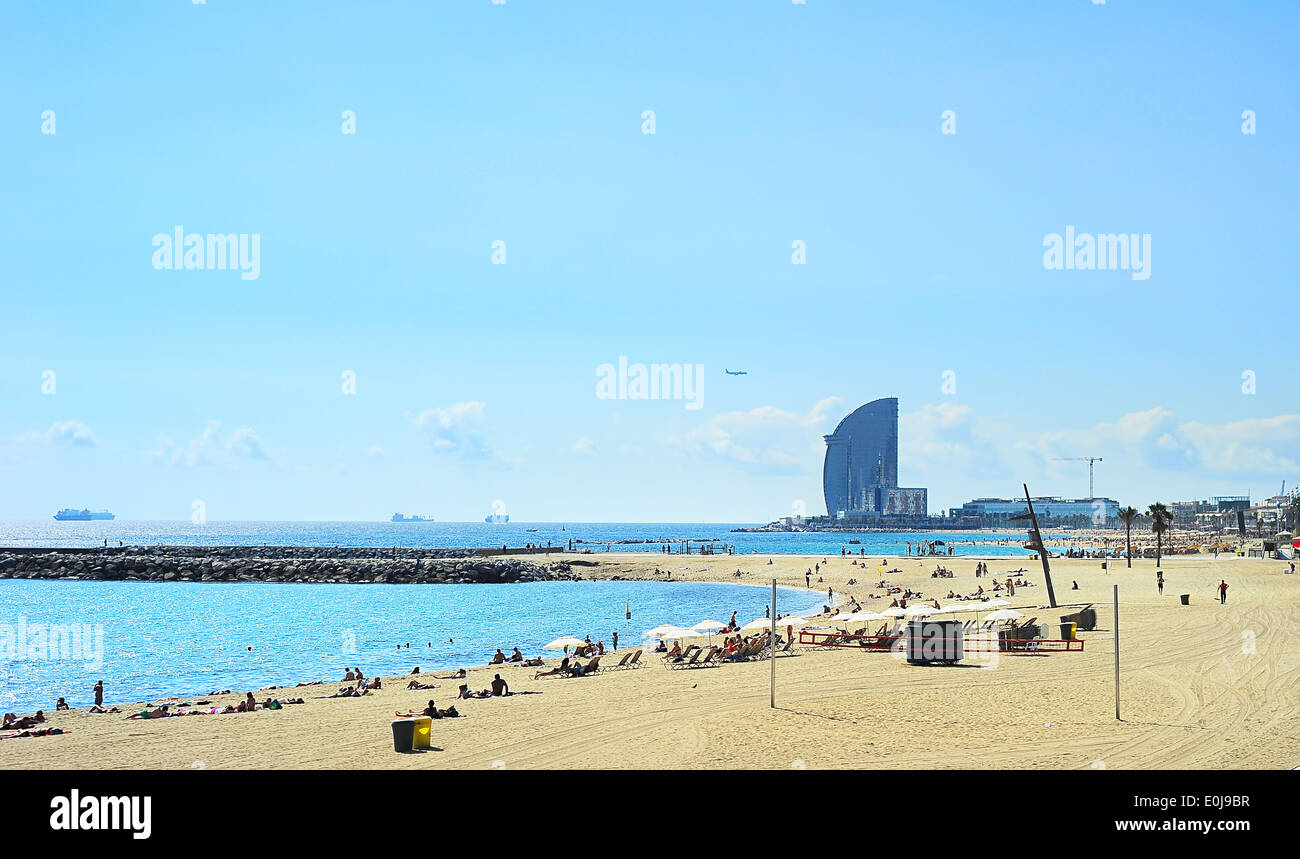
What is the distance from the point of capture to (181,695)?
31.4m

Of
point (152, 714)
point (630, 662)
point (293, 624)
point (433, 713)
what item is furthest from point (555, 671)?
point (293, 624)

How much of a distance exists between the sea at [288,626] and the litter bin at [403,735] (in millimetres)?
10410

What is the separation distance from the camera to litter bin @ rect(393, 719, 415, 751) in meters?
16.7

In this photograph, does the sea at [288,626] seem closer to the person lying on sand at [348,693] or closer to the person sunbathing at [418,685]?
the person sunbathing at [418,685]

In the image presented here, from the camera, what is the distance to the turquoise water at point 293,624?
36.2 m

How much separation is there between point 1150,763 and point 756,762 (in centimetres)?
584

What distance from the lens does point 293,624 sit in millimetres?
56312

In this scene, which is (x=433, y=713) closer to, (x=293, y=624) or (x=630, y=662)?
(x=630, y=662)

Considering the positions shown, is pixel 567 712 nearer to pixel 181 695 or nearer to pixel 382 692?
pixel 382 692

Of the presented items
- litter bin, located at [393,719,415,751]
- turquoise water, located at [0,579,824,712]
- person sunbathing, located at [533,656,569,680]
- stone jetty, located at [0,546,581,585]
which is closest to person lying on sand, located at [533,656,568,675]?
person sunbathing, located at [533,656,569,680]

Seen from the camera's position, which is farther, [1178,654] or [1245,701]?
[1178,654]

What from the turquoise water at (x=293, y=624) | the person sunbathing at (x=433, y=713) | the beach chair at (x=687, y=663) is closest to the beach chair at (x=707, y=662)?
the beach chair at (x=687, y=663)

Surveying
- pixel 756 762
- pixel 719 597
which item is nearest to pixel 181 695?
pixel 756 762
